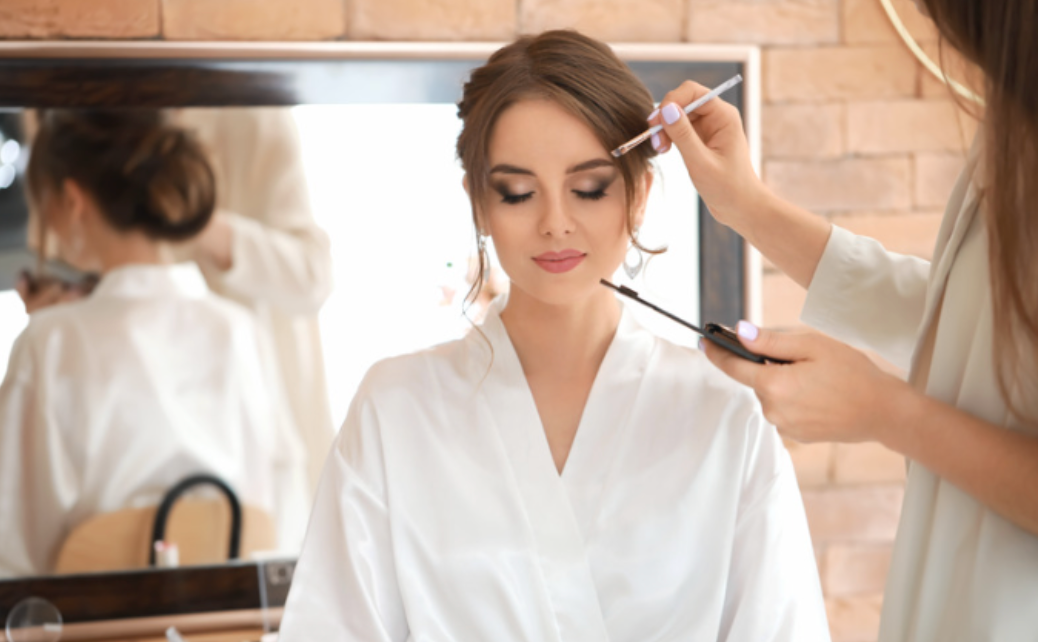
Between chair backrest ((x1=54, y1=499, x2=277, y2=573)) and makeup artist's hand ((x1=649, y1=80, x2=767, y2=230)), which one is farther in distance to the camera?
chair backrest ((x1=54, y1=499, x2=277, y2=573))

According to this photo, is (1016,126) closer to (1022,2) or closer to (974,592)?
(1022,2)

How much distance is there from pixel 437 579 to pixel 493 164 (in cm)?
56

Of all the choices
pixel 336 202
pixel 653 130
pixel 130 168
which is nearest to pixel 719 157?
pixel 653 130

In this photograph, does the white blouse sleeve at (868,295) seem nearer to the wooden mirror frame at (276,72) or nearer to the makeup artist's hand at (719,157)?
the makeup artist's hand at (719,157)

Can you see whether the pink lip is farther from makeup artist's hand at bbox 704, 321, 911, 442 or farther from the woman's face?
makeup artist's hand at bbox 704, 321, 911, 442

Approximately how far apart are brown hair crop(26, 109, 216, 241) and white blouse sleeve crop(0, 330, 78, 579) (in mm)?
319

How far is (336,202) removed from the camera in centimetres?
202

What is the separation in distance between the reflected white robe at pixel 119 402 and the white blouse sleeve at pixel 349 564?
2.50 feet

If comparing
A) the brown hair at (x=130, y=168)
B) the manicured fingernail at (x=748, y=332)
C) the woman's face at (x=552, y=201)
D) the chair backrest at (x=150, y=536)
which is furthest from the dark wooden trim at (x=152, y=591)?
the manicured fingernail at (x=748, y=332)

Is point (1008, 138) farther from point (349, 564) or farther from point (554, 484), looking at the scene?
point (349, 564)

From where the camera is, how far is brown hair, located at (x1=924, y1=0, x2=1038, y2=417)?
0.76 metres

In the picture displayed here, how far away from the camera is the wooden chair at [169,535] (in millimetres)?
1979

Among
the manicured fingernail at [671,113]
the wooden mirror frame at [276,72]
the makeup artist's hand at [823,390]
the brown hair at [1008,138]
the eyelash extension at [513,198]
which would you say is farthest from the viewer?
the wooden mirror frame at [276,72]

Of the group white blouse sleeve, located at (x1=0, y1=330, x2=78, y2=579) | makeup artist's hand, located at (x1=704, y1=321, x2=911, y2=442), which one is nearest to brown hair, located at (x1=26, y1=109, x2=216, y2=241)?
white blouse sleeve, located at (x1=0, y1=330, x2=78, y2=579)
